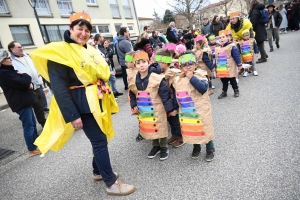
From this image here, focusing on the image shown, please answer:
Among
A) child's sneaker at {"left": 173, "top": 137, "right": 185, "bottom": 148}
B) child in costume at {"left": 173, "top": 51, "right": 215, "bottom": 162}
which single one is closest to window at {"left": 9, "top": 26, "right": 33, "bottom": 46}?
child's sneaker at {"left": 173, "top": 137, "right": 185, "bottom": 148}

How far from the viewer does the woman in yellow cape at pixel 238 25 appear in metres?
5.80

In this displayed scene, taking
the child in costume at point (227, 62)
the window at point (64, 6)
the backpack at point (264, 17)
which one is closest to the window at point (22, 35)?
the window at point (64, 6)

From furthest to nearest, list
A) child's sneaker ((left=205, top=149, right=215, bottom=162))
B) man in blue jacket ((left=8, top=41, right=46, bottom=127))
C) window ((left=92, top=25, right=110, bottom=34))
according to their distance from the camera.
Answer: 1. window ((left=92, top=25, right=110, bottom=34))
2. man in blue jacket ((left=8, top=41, right=46, bottom=127))
3. child's sneaker ((left=205, top=149, right=215, bottom=162))

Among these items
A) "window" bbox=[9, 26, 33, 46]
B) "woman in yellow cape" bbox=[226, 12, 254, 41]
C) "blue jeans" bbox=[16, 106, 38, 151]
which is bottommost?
"blue jeans" bbox=[16, 106, 38, 151]

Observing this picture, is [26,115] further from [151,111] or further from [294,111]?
[294,111]

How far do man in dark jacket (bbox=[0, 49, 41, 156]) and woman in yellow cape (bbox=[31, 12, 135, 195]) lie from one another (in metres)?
1.73

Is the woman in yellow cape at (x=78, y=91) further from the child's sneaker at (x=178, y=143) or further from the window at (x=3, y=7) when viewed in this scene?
the window at (x=3, y=7)

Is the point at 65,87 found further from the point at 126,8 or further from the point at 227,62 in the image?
the point at 126,8

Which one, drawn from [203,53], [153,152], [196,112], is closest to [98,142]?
[153,152]

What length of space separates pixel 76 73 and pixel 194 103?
4.71 ft

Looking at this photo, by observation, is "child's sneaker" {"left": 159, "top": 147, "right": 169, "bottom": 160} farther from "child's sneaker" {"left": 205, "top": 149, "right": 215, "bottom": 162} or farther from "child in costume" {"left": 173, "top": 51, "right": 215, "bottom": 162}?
"child's sneaker" {"left": 205, "top": 149, "right": 215, "bottom": 162}

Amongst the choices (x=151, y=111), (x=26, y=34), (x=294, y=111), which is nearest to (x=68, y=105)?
(x=151, y=111)

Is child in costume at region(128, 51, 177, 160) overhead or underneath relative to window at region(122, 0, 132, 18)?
underneath

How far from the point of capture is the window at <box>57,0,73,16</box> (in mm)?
15430
